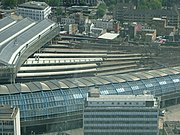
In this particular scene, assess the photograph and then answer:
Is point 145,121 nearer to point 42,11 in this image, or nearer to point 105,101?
point 105,101

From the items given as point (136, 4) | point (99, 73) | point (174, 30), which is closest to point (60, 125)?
point (99, 73)

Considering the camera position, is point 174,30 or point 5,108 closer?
point 5,108

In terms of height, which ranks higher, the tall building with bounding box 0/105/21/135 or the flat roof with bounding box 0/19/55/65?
the flat roof with bounding box 0/19/55/65

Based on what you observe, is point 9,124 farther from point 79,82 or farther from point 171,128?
point 171,128

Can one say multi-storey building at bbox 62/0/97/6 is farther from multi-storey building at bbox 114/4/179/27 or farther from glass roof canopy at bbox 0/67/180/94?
glass roof canopy at bbox 0/67/180/94

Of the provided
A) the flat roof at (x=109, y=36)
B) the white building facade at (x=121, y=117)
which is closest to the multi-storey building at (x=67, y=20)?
the flat roof at (x=109, y=36)

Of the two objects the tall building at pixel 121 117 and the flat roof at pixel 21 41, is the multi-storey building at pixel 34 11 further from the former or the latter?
the tall building at pixel 121 117

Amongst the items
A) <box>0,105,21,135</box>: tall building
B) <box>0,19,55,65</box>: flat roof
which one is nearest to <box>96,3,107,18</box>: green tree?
<box>0,19,55,65</box>: flat roof
